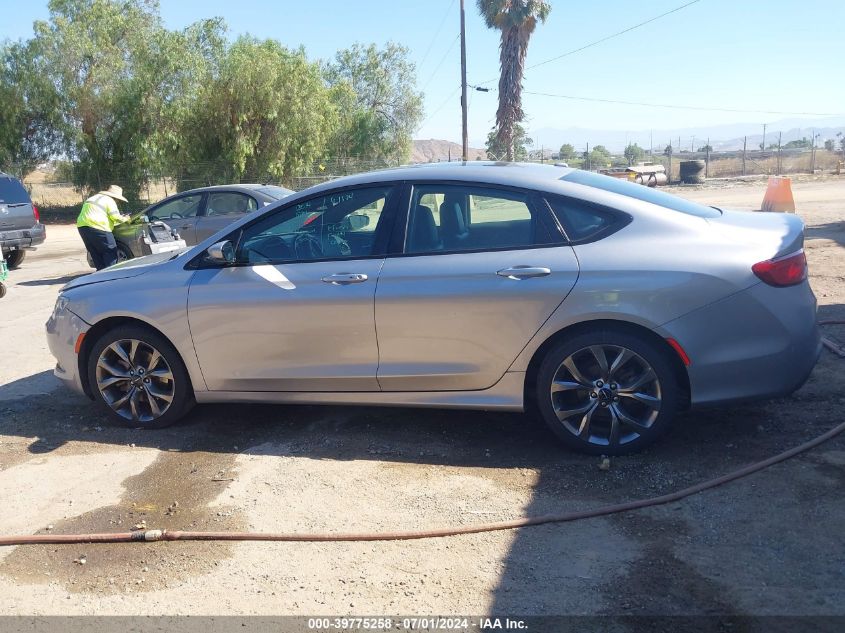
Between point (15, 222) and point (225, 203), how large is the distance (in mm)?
4709

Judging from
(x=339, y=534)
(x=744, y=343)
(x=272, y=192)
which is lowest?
(x=339, y=534)

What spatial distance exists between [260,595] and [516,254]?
2.35m

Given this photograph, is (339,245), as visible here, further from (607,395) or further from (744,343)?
(744,343)

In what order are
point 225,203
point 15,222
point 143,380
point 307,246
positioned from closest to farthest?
point 307,246 < point 143,380 < point 225,203 < point 15,222

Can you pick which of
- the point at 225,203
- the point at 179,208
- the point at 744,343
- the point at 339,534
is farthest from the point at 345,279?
the point at 179,208

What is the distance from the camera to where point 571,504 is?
410cm

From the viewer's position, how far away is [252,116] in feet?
100

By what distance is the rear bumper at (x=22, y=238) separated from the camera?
1477 centimetres

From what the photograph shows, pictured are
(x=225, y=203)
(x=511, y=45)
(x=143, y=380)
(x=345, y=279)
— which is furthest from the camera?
(x=511, y=45)

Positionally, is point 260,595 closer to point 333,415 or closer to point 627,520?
point 627,520

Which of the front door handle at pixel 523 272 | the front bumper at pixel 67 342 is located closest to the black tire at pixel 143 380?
the front bumper at pixel 67 342

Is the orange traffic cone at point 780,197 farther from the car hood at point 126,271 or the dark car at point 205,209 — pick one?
the car hood at point 126,271

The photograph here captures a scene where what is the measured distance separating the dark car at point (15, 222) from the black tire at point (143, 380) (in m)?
10.8

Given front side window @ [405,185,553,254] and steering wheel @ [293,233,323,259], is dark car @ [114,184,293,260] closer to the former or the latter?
steering wheel @ [293,233,323,259]
